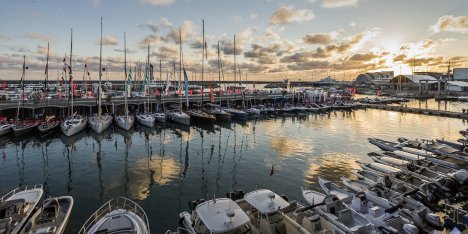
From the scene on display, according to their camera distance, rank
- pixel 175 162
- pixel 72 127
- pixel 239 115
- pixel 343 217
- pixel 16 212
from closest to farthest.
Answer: pixel 343 217
pixel 16 212
pixel 175 162
pixel 72 127
pixel 239 115

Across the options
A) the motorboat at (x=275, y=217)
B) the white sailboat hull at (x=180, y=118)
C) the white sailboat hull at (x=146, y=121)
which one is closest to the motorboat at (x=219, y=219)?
the motorboat at (x=275, y=217)

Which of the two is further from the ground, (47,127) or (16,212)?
(47,127)

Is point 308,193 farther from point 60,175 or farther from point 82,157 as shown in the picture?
point 82,157

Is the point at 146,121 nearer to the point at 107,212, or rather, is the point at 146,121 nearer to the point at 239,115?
the point at 239,115

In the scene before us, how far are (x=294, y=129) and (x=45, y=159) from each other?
50107 mm

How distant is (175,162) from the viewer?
38094 mm

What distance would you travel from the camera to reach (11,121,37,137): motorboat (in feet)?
170

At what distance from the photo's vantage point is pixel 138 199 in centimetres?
2586

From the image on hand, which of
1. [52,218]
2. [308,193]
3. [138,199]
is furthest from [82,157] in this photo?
[308,193]

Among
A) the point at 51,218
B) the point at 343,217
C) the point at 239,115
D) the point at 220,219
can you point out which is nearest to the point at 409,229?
the point at 343,217

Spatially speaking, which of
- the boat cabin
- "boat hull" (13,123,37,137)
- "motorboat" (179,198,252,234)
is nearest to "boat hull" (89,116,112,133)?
"boat hull" (13,123,37,137)

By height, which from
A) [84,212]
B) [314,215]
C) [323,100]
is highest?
[323,100]

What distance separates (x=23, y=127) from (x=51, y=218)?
4510 centimetres

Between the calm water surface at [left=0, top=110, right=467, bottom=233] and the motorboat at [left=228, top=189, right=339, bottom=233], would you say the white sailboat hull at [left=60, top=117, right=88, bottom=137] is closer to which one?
the calm water surface at [left=0, top=110, right=467, bottom=233]
